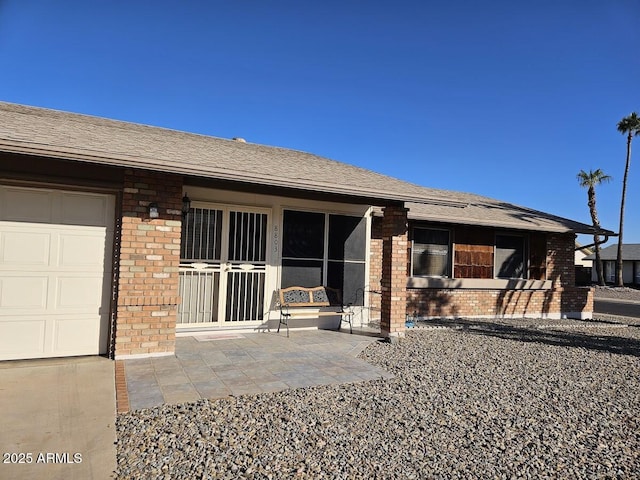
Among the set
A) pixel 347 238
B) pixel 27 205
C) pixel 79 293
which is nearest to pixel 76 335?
pixel 79 293

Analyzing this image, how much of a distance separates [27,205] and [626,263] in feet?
160

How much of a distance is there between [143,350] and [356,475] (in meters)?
3.88

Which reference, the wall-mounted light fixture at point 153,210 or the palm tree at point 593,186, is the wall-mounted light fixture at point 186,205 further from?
the palm tree at point 593,186

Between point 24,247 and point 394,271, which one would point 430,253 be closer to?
point 394,271

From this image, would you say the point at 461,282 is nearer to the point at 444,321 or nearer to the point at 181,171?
the point at 444,321

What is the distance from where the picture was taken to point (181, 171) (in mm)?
5129

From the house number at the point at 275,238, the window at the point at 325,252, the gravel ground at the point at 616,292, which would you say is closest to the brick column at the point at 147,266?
the house number at the point at 275,238

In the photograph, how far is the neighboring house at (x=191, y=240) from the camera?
202 inches

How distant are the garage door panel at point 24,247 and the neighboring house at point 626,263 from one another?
1671 inches

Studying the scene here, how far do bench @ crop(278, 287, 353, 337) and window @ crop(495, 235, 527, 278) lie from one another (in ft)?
18.6

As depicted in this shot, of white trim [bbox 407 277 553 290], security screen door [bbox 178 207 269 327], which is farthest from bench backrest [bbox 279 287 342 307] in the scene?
white trim [bbox 407 277 553 290]

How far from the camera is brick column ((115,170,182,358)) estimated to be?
5.31 metres

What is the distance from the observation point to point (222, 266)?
7.22 m

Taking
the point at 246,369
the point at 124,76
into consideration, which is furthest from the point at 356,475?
the point at 124,76
